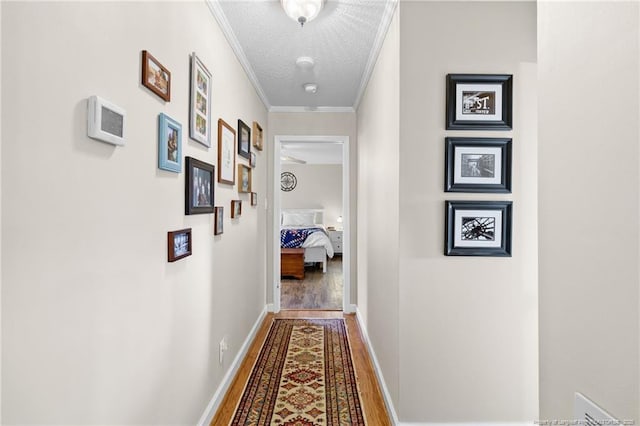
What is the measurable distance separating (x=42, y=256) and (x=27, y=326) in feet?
0.51

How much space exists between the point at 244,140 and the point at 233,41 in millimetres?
742

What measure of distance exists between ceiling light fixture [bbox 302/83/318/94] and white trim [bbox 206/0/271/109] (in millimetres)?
450

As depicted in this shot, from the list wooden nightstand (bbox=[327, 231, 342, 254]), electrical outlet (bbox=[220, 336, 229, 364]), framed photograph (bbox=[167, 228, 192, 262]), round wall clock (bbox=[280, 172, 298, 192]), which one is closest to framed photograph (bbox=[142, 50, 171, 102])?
framed photograph (bbox=[167, 228, 192, 262])

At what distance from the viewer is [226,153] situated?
2.31 meters

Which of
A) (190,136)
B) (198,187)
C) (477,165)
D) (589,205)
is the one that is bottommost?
(589,205)

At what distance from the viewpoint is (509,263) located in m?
1.81

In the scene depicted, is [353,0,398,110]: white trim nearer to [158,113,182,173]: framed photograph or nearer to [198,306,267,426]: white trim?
[158,113,182,173]: framed photograph

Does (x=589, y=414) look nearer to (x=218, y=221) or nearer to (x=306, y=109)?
(x=218, y=221)

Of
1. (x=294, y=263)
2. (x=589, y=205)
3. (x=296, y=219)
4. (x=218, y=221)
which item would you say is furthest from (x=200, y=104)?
(x=296, y=219)

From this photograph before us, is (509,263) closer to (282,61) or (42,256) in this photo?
(42,256)

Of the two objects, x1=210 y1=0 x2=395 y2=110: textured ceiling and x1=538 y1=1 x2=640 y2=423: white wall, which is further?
x1=210 y1=0 x2=395 y2=110: textured ceiling

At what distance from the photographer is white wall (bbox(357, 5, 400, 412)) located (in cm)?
191

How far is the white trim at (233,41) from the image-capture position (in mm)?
1964

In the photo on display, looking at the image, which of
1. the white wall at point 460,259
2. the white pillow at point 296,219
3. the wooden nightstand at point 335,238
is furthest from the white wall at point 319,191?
the white wall at point 460,259
